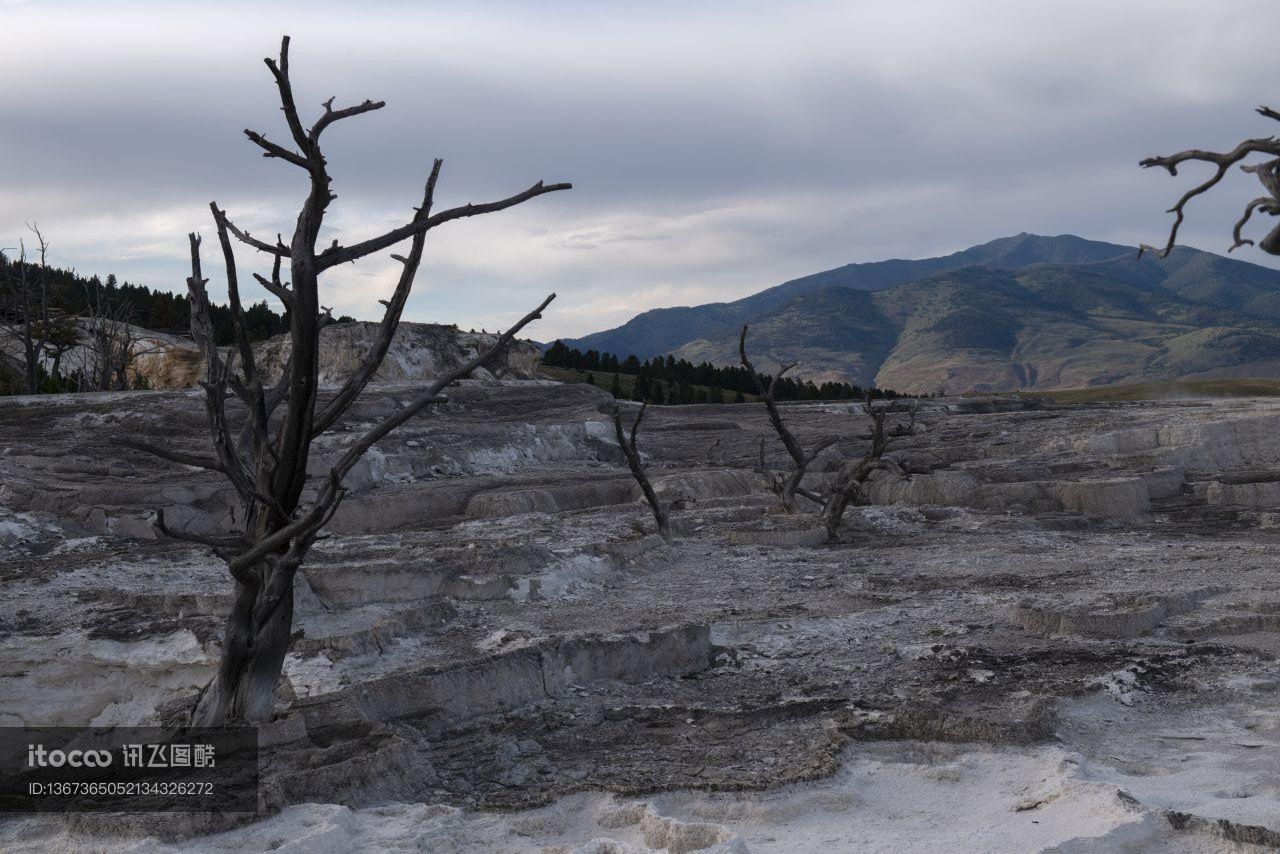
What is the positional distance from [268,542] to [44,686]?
4959mm

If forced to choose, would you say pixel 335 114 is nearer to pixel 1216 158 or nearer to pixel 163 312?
pixel 1216 158

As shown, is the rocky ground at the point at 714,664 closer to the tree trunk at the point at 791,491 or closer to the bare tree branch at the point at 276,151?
the tree trunk at the point at 791,491

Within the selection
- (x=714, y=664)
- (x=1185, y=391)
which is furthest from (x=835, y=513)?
(x=1185, y=391)

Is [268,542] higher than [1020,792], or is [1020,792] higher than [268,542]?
[268,542]

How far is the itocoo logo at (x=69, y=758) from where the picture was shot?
664 centimetres

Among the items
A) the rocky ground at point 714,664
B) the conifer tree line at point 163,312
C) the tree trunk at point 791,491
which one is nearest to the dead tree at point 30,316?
the conifer tree line at point 163,312

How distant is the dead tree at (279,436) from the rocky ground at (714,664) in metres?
0.48

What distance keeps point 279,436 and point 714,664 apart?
4395 millimetres

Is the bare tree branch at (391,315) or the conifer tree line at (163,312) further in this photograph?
the conifer tree line at (163,312)

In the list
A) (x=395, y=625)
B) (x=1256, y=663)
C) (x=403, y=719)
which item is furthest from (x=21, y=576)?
(x=1256, y=663)

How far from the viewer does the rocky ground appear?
5.79 m

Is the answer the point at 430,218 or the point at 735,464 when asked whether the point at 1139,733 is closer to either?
the point at 430,218

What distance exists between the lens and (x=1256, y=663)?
338 inches

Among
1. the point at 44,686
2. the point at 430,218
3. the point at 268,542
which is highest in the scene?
the point at 430,218
